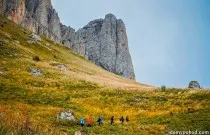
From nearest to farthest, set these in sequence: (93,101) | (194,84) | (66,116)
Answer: (66,116) → (93,101) → (194,84)

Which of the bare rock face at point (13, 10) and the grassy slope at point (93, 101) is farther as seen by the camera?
the bare rock face at point (13, 10)

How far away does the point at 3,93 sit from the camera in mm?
60250

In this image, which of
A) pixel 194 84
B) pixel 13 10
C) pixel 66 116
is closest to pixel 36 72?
pixel 66 116

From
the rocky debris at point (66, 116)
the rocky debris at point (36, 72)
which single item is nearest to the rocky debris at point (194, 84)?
the rocky debris at point (36, 72)

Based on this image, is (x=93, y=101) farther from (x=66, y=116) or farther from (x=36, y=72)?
(x=36, y=72)

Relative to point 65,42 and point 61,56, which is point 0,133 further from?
point 65,42

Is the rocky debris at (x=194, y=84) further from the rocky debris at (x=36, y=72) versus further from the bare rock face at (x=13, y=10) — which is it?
the bare rock face at (x=13, y=10)

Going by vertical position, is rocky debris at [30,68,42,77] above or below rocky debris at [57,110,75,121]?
above

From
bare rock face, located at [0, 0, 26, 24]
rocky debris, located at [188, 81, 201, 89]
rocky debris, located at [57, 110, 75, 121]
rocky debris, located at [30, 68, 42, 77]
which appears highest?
bare rock face, located at [0, 0, 26, 24]

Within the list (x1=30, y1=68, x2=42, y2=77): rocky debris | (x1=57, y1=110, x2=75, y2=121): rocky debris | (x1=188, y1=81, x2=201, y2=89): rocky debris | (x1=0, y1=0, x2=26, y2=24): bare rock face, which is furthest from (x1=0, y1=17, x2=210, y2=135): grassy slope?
(x1=0, y1=0, x2=26, y2=24): bare rock face

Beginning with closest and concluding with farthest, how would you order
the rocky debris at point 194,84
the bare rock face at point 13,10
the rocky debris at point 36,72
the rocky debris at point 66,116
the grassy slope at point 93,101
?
the grassy slope at point 93,101 < the rocky debris at point 66,116 < the rocky debris at point 36,72 < the rocky debris at point 194,84 < the bare rock face at point 13,10

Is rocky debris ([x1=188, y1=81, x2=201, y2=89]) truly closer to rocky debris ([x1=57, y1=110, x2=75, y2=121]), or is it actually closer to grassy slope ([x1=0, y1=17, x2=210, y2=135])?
grassy slope ([x1=0, y1=17, x2=210, y2=135])

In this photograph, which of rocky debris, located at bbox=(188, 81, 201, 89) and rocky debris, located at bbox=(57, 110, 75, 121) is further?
rocky debris, located at bbox=(188, 81, 201, 89)

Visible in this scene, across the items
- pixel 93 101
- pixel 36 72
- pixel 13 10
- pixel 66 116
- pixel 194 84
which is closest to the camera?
pixel 66 116
